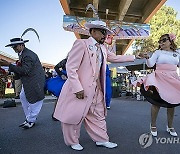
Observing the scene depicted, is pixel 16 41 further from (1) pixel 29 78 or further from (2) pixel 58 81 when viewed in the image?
(2) pixel 58 81

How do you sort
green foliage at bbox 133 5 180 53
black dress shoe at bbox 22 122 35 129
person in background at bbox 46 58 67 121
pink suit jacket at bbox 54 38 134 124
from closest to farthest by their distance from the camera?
pink suit jacket at bbox 54 38 134 124, black dress shoe at bbox 22 122 35 129, person in background at bbox 46 58 67 121, green foliage at bbox 133 5 180 53

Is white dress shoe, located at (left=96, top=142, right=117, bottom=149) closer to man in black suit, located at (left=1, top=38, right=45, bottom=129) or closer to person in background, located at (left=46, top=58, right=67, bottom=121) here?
man in black suit, located at (left=1, top=38, right=45, bottom=129)

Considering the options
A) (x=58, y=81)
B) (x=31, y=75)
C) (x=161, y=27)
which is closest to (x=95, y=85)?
(x=31, y=75)

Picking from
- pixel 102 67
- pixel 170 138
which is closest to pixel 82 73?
pixel 102 67

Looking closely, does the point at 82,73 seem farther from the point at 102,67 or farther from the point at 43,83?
the point at 43,83

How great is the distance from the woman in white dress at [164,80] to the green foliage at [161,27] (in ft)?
76.2

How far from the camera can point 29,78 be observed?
16.1 ft

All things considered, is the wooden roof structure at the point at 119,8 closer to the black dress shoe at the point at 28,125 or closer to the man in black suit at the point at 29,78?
the man in black suit at the point at 29,78

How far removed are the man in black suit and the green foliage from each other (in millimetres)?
23090

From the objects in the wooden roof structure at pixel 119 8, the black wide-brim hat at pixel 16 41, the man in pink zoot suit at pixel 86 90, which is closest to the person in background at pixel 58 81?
the black wide-brim hat at pixel 16 41

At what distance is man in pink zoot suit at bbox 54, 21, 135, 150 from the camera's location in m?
3.30

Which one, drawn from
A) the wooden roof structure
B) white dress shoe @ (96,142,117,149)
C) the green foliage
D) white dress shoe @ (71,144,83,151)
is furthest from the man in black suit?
the green foliage

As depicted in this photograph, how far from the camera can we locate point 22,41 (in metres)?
4.86

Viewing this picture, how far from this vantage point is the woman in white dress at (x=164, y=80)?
407 centimetres
